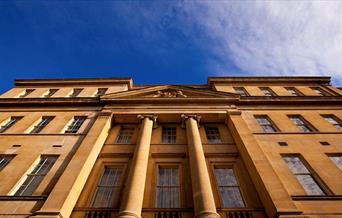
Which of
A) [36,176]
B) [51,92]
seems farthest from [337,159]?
[51,92]

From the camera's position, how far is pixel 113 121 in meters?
20.1

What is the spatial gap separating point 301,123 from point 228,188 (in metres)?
10.4

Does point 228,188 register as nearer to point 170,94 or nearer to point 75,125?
point 170,94

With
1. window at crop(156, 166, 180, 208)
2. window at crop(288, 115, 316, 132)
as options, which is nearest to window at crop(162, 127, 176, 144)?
window at crop(156, 166, 180, 208)

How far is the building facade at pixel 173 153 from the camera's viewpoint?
11555 millimetres

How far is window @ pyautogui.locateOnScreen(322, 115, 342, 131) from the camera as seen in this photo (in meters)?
18.8

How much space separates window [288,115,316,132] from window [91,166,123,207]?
14.9 m

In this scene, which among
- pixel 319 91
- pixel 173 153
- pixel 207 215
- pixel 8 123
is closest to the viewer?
pixel 207 215

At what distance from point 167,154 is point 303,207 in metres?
8.52

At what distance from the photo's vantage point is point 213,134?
19.2m

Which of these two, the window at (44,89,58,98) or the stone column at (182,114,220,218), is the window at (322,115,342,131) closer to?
the stone column at (182,114,220,218)

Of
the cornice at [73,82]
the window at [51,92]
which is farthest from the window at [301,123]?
the window at [51,92]

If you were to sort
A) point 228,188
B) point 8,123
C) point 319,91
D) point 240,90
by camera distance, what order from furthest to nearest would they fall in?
point 240,90 → point 319,91 → point 8,123 → point 228,188

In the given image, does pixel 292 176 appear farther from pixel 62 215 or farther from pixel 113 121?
pixel 113 121
